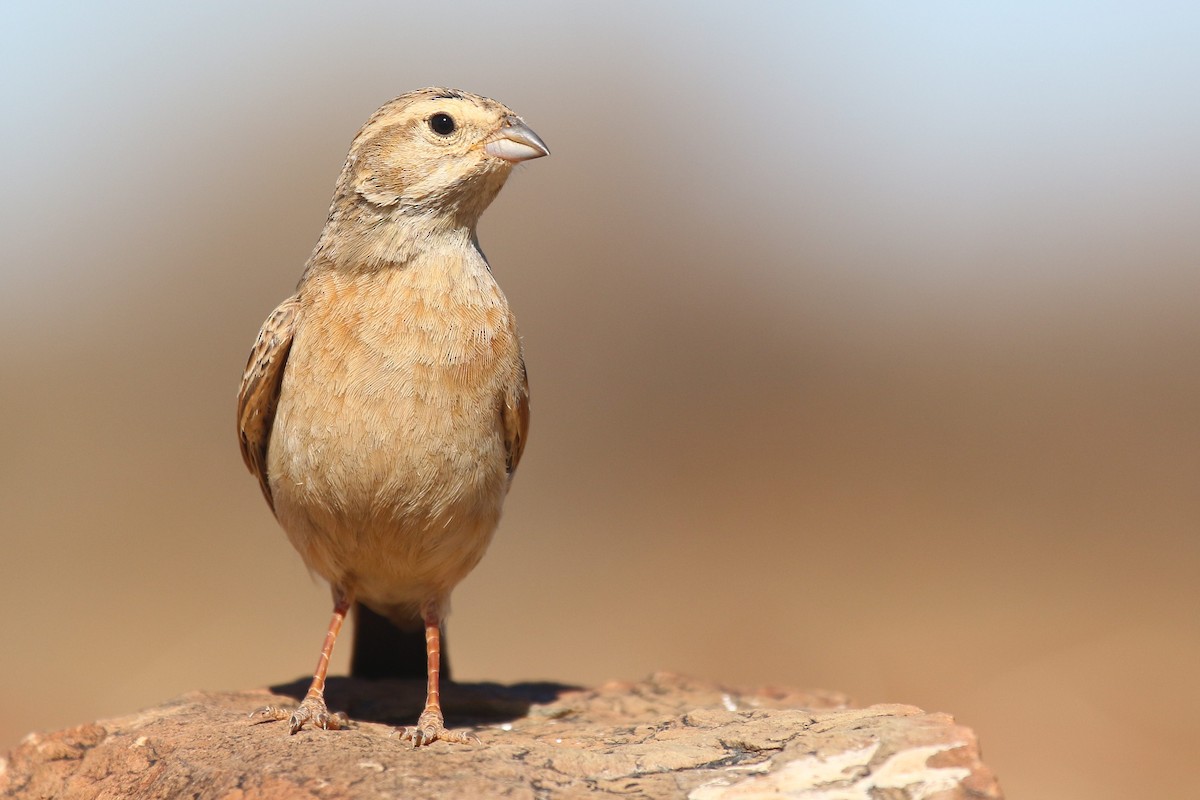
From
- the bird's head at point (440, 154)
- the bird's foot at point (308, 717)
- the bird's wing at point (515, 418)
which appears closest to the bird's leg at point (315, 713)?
the bird's foot at point (308, 717)

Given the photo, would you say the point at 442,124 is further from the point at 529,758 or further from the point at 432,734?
the point at 529,758

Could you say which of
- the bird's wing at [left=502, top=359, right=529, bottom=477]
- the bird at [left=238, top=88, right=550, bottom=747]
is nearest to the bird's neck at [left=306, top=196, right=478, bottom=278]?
the bird at [left=238, top=88, right=550, bottom=747]

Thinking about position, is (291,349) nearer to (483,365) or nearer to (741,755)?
(483,365)

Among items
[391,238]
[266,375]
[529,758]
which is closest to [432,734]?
[529,758]

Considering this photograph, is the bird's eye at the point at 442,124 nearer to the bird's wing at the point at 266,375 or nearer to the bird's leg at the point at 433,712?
the bird's wing at the point at 266,375

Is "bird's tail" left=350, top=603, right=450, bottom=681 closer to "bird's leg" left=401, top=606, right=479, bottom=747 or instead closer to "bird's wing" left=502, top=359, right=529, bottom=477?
"bird's leg" left=401, top=606, right=479, bottom=747

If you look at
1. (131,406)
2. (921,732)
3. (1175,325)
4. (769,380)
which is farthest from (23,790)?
(1175,325)
